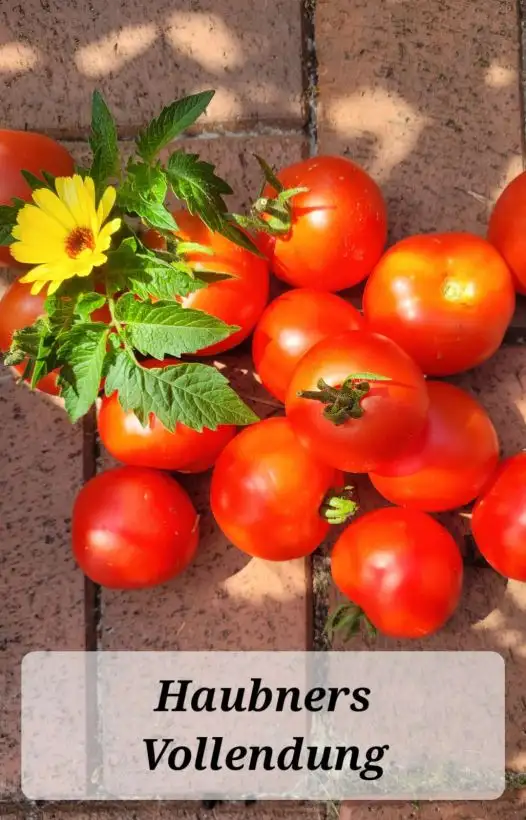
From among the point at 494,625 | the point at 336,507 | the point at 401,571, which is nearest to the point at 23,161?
the point at 336,507

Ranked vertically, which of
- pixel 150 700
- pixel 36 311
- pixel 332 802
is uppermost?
pixel 36 311

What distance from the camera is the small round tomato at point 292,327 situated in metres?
1.00

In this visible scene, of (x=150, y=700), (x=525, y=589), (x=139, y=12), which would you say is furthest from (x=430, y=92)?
(x=150, y=700)

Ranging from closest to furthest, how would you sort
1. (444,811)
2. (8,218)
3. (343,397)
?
(343,397)
(8,218)
(444,811)

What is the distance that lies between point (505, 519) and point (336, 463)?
0.79ft

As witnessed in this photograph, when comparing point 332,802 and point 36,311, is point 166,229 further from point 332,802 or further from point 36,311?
point 332,802

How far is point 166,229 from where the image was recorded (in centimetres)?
96

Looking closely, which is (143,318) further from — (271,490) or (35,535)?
(35,535)

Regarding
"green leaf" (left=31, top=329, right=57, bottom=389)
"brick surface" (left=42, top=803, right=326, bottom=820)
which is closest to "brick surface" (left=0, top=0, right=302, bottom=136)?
"green leaf" (left=31, top=329, right=57, bottom=389)

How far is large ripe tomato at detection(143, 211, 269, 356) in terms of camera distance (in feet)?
3.22

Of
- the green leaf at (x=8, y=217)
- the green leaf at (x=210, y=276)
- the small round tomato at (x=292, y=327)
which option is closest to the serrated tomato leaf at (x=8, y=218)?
the green leaf at (x=8, y=217)

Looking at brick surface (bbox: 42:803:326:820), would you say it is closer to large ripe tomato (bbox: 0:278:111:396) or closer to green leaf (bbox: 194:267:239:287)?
large ripe tomato (bbox: 0:278:111:396)

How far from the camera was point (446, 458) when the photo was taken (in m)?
0.98

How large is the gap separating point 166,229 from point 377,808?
83 cm
